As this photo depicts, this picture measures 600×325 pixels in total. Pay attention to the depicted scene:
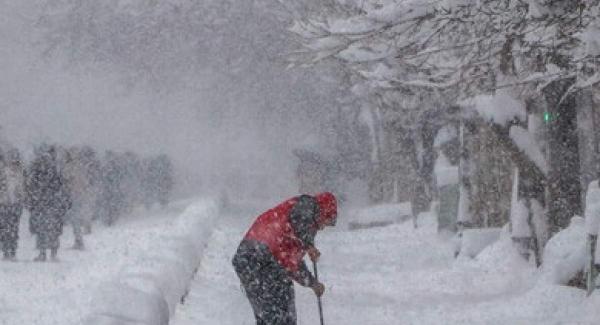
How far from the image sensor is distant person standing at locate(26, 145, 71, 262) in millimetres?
15117

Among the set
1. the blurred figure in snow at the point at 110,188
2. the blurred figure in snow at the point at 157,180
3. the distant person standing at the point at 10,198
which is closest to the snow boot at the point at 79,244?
the distant person standing at the point at 10,198

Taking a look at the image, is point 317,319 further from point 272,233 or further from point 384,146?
point 384,146

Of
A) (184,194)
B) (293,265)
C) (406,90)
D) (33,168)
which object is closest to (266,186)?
(184,194)

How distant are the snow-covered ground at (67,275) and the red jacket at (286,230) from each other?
45.0 inches

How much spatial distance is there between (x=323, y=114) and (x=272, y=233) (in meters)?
25.5

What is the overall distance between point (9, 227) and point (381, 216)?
36.6 feet

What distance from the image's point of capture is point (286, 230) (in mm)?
7527

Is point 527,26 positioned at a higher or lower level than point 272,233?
higher

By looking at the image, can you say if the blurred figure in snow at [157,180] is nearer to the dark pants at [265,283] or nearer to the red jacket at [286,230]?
the dark pants at [265,283]

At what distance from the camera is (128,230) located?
68.8 feet

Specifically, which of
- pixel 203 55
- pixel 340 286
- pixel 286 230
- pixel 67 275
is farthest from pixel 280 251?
pixel 203 55

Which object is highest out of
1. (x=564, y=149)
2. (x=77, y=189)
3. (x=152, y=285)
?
(x=564, y=149)

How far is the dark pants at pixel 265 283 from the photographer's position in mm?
7594

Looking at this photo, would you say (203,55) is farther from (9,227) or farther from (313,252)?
(313,252)
